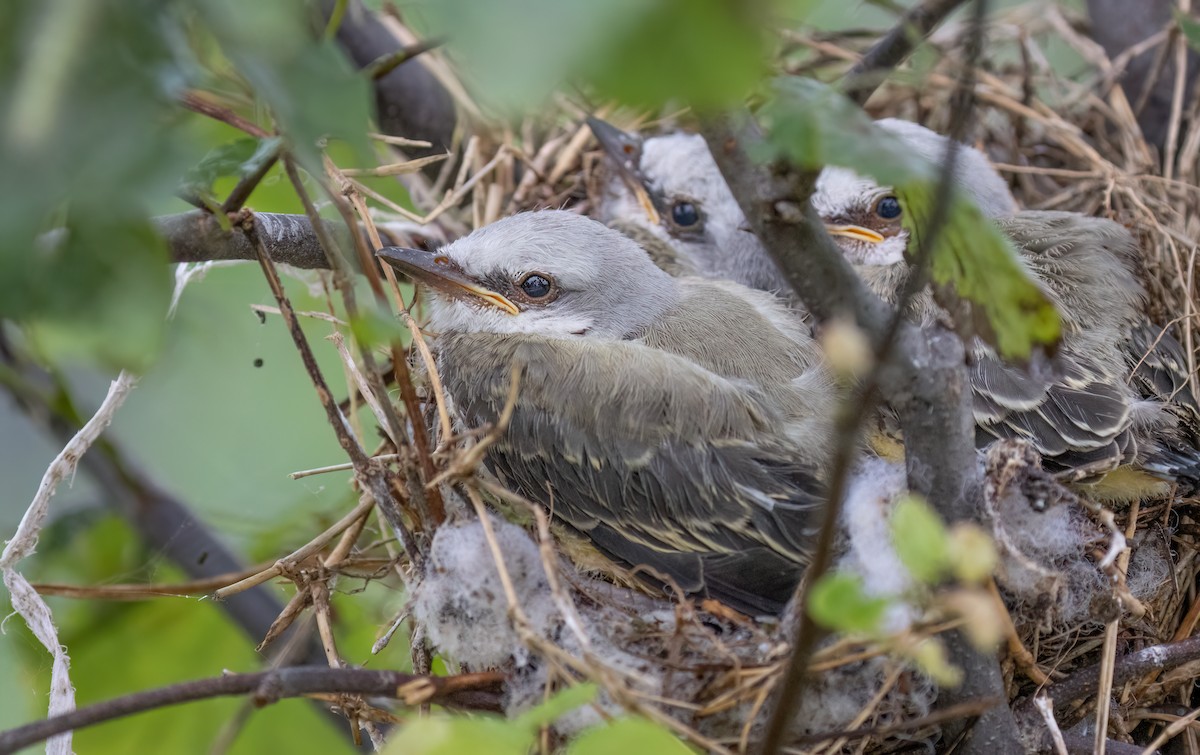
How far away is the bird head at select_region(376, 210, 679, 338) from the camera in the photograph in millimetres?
1841

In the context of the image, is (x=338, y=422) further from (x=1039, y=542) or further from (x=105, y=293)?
(x=1039, y=542)

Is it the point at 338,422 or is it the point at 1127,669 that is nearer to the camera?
the point at 338,422

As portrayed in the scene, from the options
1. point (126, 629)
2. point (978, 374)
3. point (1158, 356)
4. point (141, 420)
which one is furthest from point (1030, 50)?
point (141, 420)

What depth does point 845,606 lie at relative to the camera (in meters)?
0.72

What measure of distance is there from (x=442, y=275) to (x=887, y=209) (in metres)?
0.99

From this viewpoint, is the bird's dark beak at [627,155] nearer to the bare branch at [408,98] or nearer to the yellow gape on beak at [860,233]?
the bare branch at [408,98]

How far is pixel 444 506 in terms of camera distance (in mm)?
1444

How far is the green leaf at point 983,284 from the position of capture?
31.6 inches

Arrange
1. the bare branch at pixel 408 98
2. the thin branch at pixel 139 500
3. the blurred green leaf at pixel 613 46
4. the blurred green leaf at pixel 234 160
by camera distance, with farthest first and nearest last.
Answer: the bare branch at pixel 408 98, the thin branch at pixel 139 500, the blurred green leaf at pixel 234 160, the blurred green leaf at pixel 613 46

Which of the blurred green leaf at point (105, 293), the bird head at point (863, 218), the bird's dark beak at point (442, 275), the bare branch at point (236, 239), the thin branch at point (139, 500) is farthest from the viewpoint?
the bird head at point (863, 218)

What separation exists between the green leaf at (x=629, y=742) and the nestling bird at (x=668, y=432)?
59cm

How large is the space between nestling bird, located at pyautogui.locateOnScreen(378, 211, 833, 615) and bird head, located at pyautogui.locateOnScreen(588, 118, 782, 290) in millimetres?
714

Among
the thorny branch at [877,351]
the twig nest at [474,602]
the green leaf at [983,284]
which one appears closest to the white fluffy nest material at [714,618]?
the twig nest at [474,602]

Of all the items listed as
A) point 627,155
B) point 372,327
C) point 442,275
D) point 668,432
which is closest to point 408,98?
point 627,155
